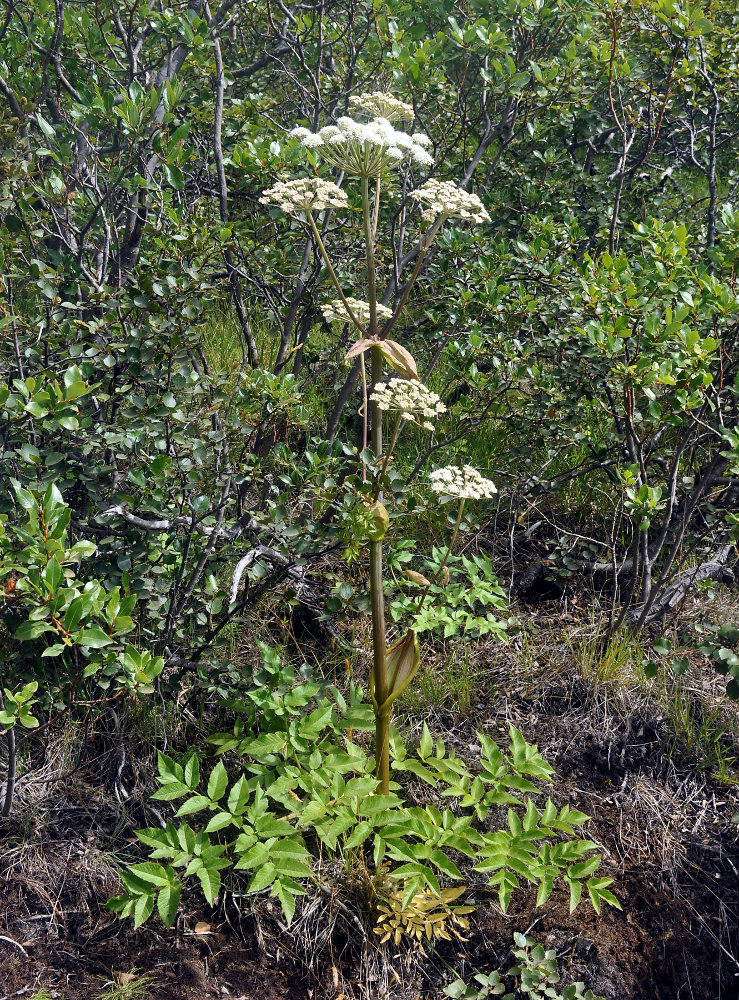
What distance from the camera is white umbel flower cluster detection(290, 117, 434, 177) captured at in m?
1.57

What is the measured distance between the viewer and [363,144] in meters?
1.65

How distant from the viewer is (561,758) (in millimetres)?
2604

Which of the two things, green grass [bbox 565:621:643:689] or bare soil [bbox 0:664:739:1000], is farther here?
green grass [bbox 565:621:643:689]

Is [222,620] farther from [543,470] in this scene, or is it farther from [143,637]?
[543,470]

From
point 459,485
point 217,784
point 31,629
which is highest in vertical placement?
point 459,485

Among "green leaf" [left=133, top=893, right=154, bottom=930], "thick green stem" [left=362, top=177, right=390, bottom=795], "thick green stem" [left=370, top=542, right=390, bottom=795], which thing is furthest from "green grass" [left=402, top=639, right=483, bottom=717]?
"green leaf" [left=133, top=893, right=154, bottom=930]

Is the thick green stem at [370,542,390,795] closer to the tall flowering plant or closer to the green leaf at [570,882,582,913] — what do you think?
the tall flowering plant

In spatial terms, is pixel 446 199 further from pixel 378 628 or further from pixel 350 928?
pixel 350 928

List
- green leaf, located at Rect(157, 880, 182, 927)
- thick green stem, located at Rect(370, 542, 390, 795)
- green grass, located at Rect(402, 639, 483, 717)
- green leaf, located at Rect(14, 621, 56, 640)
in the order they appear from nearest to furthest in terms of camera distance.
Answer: green leaf, located at Rect(14, 621, 56, 640) < green leaf, located at Rect(157, 880, 182, 927) < thick green stem, located at Rect(370, 542, 390, 795) < green grass, located at Rect(402, 639, 483, 717)

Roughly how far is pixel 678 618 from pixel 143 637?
6.47 feet

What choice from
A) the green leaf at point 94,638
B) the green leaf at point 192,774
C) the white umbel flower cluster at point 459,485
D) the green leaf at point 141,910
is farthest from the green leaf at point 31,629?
the white umbel flower cluster at point 459,485

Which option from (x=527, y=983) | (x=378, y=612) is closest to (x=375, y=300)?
(x=378, y=612)

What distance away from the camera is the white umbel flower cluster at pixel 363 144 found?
1569 mm

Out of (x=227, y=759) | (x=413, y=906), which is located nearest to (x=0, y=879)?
(x=227, y=759)
